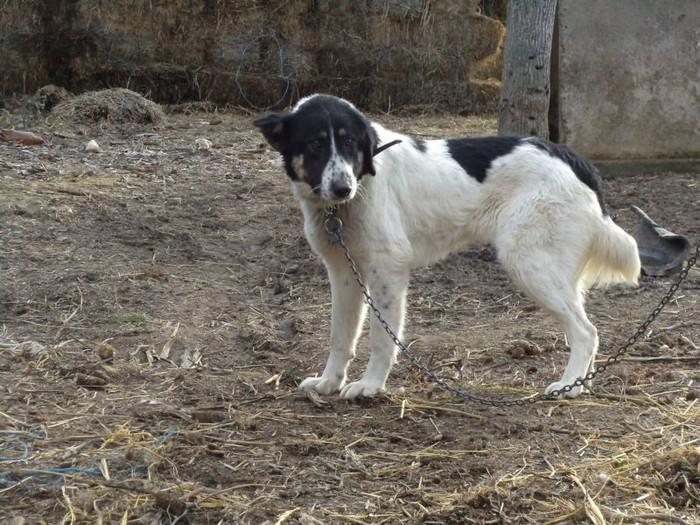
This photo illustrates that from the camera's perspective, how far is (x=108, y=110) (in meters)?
10.5

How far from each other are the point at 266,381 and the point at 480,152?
1.73 meters

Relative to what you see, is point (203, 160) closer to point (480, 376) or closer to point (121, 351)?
point (121, 351)

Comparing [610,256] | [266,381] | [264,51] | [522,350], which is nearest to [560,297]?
[610,256]

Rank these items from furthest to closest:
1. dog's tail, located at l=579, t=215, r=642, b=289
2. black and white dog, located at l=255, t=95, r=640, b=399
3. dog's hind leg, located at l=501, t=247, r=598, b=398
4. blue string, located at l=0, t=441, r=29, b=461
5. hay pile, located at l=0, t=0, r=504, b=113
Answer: hay pile, located at l=0, t=0, r=504, b=113, dog's tail, located at l=579, t=215, r=642, b=289, dog's hind leg, located at l=501, t=247, r=598, b=398, black and white dog, located at l=255, t=95, r=640, b=399, blue string, located at l=0, t=441, r=29, b=461

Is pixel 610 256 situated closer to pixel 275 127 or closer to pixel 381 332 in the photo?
pixel 381 332

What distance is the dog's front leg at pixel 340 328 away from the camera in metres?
4.88

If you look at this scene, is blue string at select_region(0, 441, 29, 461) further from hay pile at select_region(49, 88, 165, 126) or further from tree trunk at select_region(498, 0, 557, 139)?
hay pile at select_region(49, 88, 165, 126)

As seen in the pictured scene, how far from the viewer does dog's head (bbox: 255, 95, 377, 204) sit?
14.6 feet

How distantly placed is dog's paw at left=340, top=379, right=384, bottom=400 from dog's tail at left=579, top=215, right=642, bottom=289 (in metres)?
1.34

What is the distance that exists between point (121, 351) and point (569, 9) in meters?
5.70

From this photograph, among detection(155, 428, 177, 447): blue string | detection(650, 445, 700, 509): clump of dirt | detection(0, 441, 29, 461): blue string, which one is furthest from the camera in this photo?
detection(155, 428, 177, 447): blue string

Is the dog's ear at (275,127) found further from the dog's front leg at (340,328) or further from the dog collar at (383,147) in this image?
the dog's front leg at (340,328)

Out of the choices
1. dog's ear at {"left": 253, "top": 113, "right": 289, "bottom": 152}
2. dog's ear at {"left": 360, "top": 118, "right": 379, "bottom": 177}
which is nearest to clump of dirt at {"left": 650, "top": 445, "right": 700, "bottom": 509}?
dog's ear at {"left": 360, "top": 118, "right": 379, "bottom": 177}

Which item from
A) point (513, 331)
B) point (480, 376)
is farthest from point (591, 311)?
point (480, 376)
